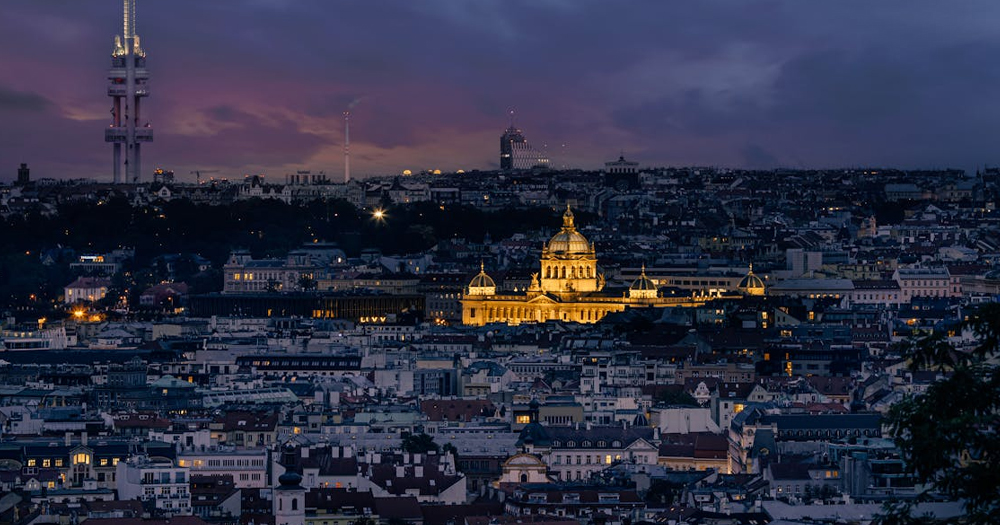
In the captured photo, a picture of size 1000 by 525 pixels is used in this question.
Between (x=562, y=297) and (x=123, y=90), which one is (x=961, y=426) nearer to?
(x=562, y=297)

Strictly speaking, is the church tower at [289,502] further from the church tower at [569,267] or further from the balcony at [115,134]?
the balcony at [115,134]

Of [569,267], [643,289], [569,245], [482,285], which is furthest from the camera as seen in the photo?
[569,245]

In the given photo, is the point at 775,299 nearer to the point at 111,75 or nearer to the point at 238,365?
A: the point at 238,365

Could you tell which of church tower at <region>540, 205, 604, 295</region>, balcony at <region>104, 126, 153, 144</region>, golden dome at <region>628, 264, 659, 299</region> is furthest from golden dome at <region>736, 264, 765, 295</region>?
balcony at <region>104, 126, 153, 144</region>

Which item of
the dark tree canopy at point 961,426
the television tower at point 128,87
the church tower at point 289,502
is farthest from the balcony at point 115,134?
the dark tree canopy at point 961,426

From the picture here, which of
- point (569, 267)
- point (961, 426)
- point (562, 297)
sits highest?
point (569, 267)

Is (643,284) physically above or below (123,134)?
below

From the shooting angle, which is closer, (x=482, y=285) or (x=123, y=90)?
(x=482, y=285)

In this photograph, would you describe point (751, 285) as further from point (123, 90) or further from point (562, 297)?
point (123, 90)

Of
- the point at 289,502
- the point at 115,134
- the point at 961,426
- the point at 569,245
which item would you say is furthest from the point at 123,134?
the point at 961,426

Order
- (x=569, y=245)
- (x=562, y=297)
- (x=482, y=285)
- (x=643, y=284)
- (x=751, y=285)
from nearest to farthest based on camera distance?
(x=643, y=284) → (x=562, y=297) → (x=751, y=285) → (x=482, y=285) → (x=569, y=245)
